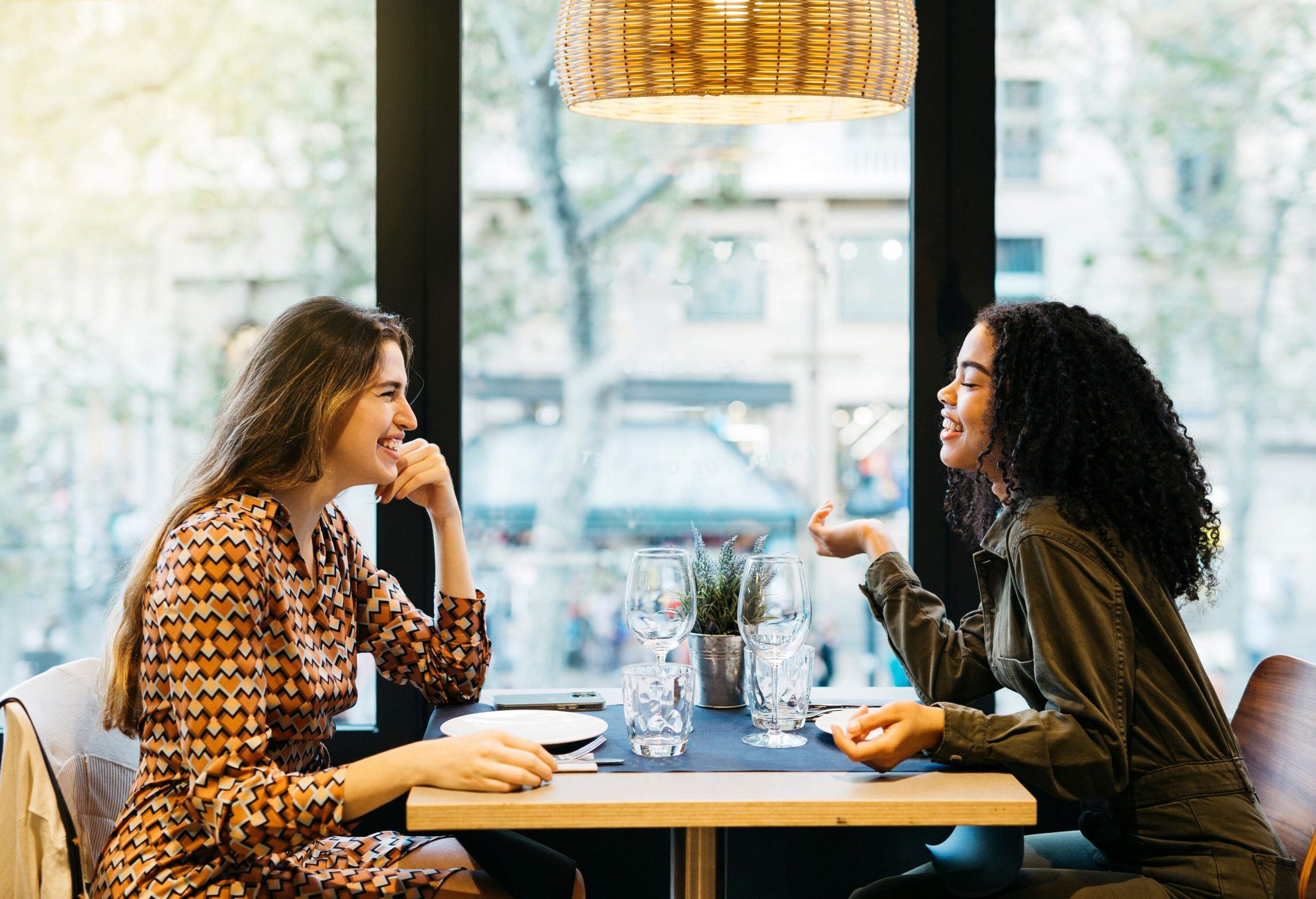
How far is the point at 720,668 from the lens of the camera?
1909 mm

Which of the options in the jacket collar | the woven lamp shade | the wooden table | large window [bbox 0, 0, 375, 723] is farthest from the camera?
large window [bbox 0, 0, 375, 723]

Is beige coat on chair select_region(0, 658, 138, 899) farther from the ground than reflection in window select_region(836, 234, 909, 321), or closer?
closer

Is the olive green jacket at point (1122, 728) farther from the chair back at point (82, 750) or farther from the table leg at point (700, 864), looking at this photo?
the chair back at point (82, 750)

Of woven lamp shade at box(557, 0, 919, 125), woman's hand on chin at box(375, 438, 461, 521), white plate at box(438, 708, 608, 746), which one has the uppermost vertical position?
woven lamp shade at box(557, 0, 919, 125)

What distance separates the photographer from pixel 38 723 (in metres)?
1.65

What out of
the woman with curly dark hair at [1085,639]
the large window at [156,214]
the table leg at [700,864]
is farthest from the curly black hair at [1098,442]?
the large window at [156,214]

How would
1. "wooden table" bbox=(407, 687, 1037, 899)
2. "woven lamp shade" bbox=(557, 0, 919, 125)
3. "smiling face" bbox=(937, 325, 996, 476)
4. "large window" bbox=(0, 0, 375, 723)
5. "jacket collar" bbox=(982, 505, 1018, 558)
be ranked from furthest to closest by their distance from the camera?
"large window" bbox=(0, 0, 375, 723) < "smiling face" bbox=(937, 325, 996, 476) < "jacket collar" bbox=(982, 505, 1018, 558) < "woven lamp shade" bbox=(557, 0, 919, 125) < "wooden table" bbox=(407, 687, 1037, 899)

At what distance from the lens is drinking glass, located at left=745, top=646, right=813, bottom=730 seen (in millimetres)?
1736

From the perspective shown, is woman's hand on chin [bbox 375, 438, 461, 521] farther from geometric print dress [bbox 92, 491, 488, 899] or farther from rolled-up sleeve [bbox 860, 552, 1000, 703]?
rolled-up sleeve [bbox 860, 552, 1000, 703]

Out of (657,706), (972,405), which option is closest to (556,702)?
(657,706)

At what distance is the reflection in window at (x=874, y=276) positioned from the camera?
8.23ft

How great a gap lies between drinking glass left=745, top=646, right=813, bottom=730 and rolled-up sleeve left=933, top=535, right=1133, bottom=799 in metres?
0.25

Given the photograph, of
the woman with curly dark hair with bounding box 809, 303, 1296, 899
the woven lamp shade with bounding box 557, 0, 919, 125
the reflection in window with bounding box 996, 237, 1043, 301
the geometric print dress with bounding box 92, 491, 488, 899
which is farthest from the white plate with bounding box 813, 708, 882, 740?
the reflection in window with bounding box 996, 237, 1043, 301

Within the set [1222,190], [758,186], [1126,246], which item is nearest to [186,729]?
[758,186]
